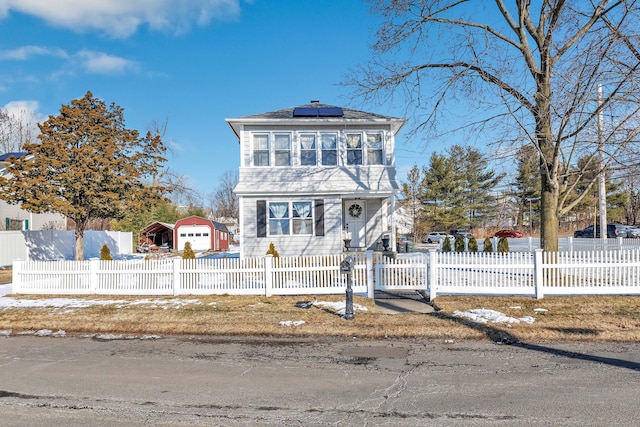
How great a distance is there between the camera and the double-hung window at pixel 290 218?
58.7 feet

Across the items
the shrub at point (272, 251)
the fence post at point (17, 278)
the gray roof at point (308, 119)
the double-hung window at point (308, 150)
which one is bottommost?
the fence post at point (17, 278)

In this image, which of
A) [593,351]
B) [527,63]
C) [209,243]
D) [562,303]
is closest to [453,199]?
[209,243]

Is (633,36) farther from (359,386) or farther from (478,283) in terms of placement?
(359,386)

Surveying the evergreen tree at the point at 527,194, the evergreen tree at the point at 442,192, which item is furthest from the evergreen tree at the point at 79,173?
the evergreen tree at the point at 442,192

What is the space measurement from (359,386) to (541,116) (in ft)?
31.2

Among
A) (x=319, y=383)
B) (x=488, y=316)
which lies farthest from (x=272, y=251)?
(x=319, y=383)

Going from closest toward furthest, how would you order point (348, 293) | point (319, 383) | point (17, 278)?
point (319, 383) → point (348, 293) → point (17, 278)

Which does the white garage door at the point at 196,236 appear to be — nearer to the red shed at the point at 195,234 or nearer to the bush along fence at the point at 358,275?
the red shed at the point at 195,234

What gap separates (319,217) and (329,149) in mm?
2803

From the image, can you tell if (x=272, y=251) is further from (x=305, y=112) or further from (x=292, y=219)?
(x=305, y=112)

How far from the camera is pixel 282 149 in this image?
711 inches

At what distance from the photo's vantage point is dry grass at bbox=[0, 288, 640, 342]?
7836mm

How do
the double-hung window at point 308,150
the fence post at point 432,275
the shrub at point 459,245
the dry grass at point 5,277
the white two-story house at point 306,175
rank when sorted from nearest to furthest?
the fence post at point 432,275 < the dry grass at point 5,277 < the white two-story house at point 306,175 < the double-hung window at point 308,150 < the shrub at point 459,245

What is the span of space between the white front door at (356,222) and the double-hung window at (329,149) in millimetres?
2311
